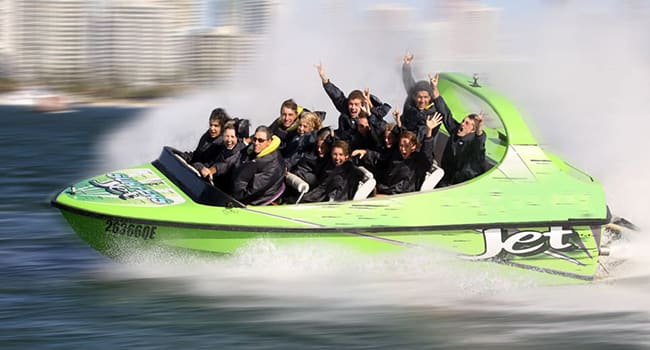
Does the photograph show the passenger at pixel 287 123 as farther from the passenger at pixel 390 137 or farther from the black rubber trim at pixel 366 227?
the black rubber trim at pixel 366 227

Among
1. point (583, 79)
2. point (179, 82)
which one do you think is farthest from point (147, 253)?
point (179, 82)

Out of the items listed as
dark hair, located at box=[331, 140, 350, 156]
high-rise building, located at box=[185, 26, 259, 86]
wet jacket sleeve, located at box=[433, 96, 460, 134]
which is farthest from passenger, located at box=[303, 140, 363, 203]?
high-rise building, located at box=[185, 26, 259, 86]

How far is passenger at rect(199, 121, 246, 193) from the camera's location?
906 centimetres

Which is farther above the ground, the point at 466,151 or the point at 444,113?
the point at 444,113

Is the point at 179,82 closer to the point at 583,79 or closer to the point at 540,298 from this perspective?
the point at 583,79

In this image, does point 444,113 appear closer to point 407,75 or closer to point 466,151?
point 466,151

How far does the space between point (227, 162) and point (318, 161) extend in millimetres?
697

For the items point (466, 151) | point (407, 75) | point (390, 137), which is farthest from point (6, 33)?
point (466, 151)

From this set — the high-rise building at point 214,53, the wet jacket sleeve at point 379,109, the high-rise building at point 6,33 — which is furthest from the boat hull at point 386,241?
the high-rise building at point 6,33

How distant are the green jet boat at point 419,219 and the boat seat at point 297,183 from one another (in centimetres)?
38

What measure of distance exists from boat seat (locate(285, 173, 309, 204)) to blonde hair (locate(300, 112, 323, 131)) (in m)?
0.55

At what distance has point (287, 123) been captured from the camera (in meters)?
9.90

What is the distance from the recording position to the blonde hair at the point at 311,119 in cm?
944

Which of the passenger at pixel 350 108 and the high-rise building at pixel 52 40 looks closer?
the passenger at pixel 350 108
